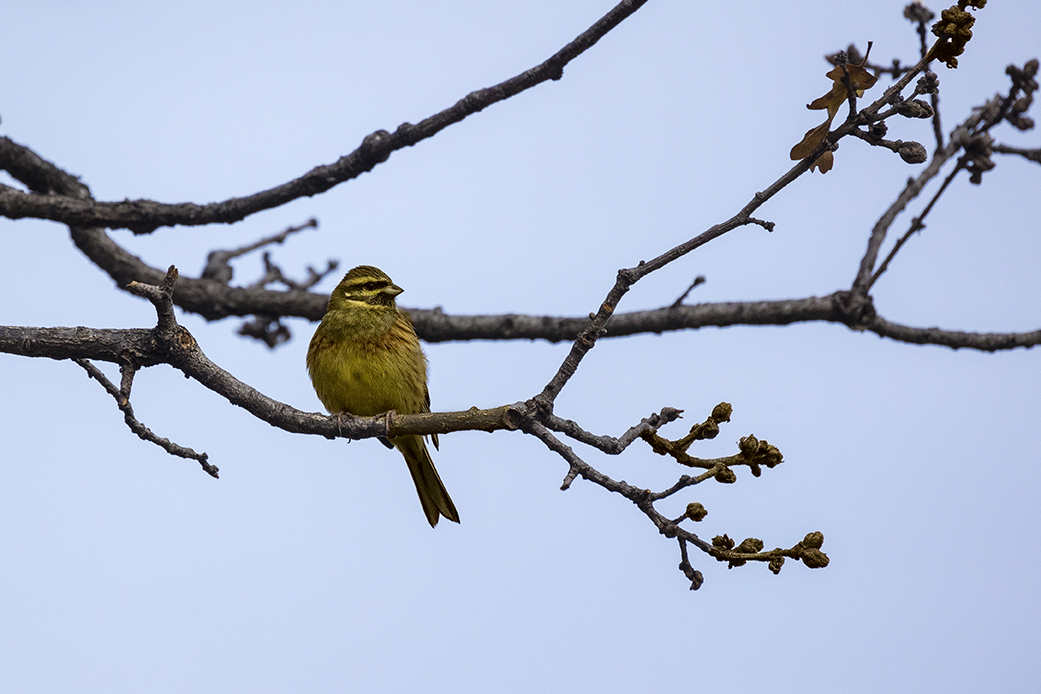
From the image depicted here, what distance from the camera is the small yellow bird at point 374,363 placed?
6250mm

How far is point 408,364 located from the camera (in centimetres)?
646

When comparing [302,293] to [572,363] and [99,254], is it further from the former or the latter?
[572,363]

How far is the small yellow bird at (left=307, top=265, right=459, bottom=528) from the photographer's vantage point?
20.5ft

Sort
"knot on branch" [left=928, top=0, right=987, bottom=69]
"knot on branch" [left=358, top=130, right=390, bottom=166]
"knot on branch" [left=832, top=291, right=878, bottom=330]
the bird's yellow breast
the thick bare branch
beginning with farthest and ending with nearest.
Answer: "knot on branch" [left=832, top=291, right=878, bottom=330] < the bird's yellow breast < "knot on branch" [left=358, top=130, right=390, bottom=166] < the thick bare branch < "knot on branch" [left=928, top=0, right=987, bottom=69]

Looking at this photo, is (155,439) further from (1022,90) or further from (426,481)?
(1022,90)

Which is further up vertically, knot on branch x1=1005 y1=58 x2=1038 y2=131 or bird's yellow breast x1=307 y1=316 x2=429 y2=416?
knot on branch x1=1005 y1=58 x2=1038 y2=131

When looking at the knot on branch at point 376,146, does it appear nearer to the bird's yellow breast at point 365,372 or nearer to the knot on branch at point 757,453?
the bird's yellow breast at point 365,372

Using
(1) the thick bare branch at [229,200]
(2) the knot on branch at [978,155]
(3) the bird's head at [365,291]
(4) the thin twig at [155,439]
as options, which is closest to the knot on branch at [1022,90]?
(2) the knot on branch at [978,155]

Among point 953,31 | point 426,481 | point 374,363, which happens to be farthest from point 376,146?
point 953,31

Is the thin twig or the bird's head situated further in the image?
the bird's head

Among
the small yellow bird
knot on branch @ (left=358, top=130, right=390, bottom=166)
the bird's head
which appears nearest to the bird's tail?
the small yellow bird

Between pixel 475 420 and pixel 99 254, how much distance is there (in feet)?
14.2

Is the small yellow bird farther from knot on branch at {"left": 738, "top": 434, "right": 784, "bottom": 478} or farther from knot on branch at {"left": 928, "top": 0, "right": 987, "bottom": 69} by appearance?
knot on branch at {"left": 928, "top": 0, "right": 987, "bottom": 69}

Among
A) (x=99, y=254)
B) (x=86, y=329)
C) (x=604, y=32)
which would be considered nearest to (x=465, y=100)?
(x=604, y=32)
